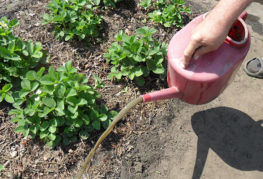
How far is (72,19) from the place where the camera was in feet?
8.04

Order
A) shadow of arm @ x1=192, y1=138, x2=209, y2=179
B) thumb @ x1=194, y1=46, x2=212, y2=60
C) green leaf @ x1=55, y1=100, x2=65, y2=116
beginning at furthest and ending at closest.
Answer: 1. shadow of arm @ x1=192, y1=138, x2=209, y2=179
2. green leaf @ x1=55, y1=100, x2=65, y2=116
3. thumb @ x1=194, y1=46, x2=212, y2=60

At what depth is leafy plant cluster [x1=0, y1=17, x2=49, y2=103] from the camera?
6.95 feet

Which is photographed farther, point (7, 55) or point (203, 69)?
point (7, 55)

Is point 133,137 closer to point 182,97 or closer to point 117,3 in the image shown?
point 182,97

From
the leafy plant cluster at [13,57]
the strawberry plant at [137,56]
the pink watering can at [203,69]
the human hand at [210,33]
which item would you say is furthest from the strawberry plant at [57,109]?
the human hand at [210,33]

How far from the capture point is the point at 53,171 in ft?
6.54

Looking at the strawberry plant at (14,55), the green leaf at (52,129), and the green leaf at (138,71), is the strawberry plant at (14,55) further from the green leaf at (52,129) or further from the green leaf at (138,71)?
the green leaf at (138,71)

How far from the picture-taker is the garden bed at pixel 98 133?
2008 mm

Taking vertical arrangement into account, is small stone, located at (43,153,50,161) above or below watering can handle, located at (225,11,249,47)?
below

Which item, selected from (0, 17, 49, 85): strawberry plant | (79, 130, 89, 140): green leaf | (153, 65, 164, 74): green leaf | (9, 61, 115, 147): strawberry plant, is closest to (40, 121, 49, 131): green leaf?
(9, 61, 115, 147): strawberry plant

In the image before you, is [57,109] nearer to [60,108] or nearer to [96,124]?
[60,108]

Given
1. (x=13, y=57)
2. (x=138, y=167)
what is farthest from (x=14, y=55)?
(x=138, y=167)

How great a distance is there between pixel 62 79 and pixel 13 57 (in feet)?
1.67

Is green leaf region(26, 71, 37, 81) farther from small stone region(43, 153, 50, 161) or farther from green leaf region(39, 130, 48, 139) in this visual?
small stone region(43, 153, 50, 161)
